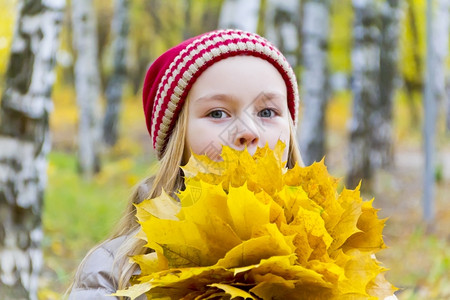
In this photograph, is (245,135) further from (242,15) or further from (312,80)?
(312,80)

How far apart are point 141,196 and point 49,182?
1035 centimetres

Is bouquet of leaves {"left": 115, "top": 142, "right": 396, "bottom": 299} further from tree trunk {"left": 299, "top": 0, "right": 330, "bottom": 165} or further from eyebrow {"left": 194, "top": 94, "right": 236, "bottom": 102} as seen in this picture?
tree trunk {"left": 299, "top": 0, "right": 330, "bottom": 165}

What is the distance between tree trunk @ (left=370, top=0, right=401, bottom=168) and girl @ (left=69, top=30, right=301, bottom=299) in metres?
8.75

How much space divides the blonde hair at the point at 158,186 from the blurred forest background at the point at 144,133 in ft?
0.99

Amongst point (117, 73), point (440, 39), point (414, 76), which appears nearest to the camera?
point (440, 39)

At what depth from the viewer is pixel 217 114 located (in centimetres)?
197

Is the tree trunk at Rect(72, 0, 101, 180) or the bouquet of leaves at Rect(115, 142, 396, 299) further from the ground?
the tree trunk at Rect(72, 0, 101, 180)

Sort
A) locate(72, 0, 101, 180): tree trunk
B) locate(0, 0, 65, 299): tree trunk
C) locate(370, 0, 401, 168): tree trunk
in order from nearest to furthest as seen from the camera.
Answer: locate(0, 0, 65, 299): tree trunk → locate(370, 0, 401, 168): tree trunk → locate(72, 0, 101, 180): tree trunk

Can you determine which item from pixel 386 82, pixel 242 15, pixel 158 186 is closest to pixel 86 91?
pixel 386 82

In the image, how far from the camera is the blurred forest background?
3.80m

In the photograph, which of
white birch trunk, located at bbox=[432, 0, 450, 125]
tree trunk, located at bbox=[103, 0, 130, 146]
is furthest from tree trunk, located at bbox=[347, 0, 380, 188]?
tree trunk, located at bbox=[103, 0, 130, 146]

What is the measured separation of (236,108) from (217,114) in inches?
3.2

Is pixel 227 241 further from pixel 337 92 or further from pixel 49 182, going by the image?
pixel 337 92

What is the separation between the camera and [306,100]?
10688 millimetres
